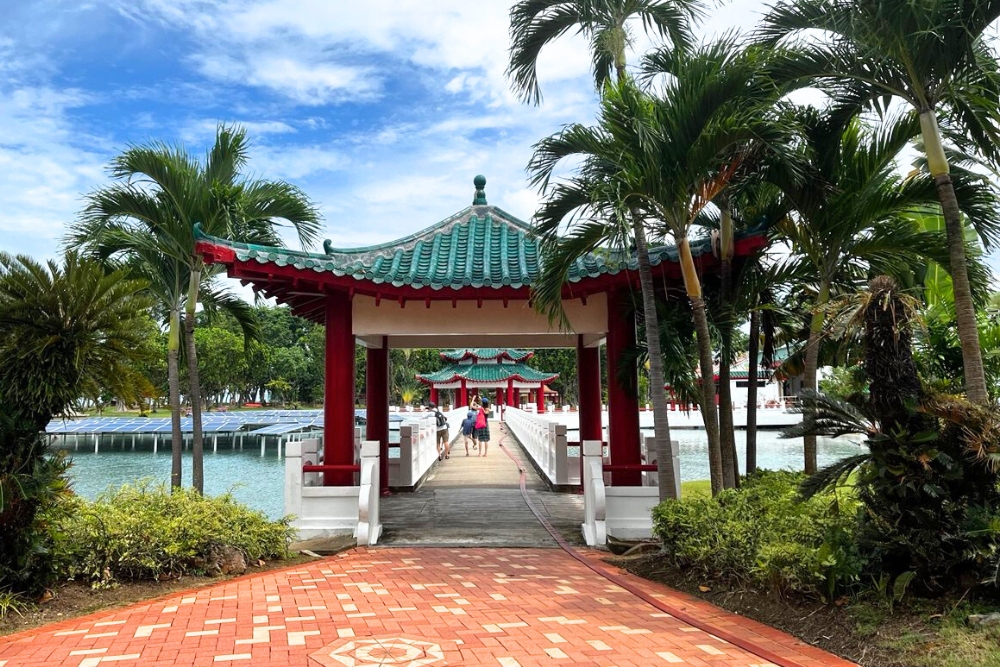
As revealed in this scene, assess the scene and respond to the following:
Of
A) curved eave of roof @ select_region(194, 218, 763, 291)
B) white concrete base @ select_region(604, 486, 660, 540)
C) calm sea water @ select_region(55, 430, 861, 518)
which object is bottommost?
calm sea water @ select_region(55, 430, 861, 518)

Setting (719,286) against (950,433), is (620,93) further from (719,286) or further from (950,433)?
(950,433)

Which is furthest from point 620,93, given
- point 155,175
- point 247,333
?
point 247,333

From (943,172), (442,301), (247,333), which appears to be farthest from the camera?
(247,333)

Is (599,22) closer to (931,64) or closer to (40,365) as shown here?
(931,64)

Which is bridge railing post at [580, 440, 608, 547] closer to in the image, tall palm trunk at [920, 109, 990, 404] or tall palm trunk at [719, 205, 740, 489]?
tall palm trunk at [719, 205, 740, 489]

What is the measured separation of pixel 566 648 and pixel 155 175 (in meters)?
8.18

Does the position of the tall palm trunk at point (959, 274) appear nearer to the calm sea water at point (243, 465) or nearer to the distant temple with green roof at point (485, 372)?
the calm sea water at point (243, 465)

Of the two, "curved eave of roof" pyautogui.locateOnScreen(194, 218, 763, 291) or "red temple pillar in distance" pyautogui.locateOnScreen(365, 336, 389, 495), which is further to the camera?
"red temple pillar in distance" pyautogui.locateOnScreen(365, 336, 389, 495)

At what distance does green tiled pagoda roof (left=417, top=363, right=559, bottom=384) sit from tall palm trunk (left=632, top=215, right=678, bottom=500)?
119 feet

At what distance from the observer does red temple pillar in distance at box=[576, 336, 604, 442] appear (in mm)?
12055

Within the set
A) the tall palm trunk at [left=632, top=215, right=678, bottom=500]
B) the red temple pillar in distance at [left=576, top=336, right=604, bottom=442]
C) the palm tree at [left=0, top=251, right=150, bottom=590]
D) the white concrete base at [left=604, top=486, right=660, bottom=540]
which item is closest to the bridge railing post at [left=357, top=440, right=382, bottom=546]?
the white concrete base at [left=604, top=486, right=660, bottom=540]

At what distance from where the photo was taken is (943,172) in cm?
511

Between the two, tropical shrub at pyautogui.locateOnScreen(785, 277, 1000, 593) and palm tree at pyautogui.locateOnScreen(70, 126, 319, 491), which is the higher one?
palm tree at pyautogui.locateOnScreen(70, 126, 319, 491)

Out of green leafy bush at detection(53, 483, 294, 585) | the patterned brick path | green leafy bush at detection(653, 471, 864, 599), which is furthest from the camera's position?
green leafy bush at detection(53, 483, 294, 585)
